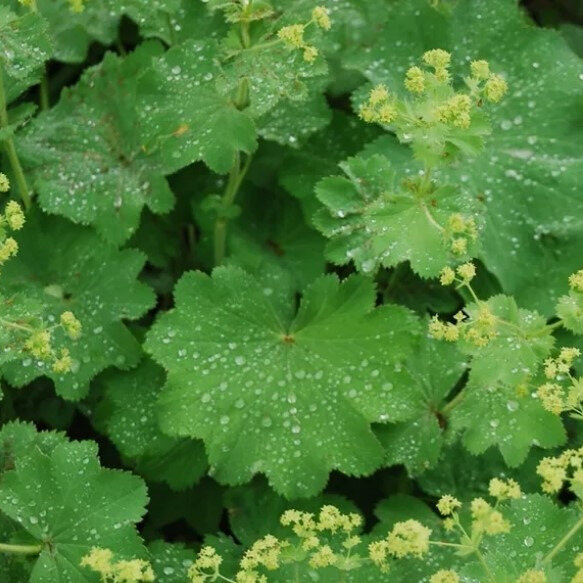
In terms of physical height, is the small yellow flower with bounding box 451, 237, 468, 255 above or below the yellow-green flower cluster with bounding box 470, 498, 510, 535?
above

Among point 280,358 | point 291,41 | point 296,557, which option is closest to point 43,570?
point 296,557

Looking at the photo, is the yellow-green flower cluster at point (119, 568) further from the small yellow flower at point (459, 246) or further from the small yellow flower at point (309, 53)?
the small yellow flower at point (309, 53)

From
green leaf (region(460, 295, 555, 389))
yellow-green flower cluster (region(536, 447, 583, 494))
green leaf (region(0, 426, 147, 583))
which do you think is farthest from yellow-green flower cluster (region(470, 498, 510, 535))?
green leaf (region(0, 426, 147, 583))

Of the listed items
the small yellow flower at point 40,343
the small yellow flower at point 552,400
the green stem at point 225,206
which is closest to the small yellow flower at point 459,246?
the small yellow flower at point 552,400

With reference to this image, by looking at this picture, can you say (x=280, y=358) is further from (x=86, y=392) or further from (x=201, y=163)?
(x=201, y=163)

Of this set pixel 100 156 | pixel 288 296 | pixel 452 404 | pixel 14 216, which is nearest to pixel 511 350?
pixel 452 404

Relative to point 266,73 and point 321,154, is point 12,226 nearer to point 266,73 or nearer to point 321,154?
point 266,73

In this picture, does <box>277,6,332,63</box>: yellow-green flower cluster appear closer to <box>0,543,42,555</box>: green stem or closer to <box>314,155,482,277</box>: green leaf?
<box>314,155,482,277</box>: green leaf
